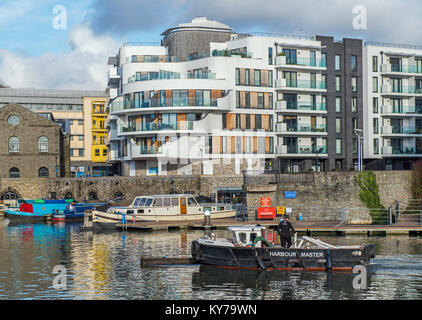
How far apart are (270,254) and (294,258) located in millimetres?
1333

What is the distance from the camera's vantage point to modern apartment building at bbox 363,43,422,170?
290 ft

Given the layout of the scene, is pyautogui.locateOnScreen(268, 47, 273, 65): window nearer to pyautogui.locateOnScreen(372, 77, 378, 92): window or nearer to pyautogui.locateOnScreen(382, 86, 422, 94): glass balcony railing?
pyautogui.locateOnScreen(372, 77, 378, 92): window

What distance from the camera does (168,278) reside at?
105ft

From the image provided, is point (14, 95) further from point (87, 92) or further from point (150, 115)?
point (150, 115)

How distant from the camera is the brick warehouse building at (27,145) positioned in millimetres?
84500

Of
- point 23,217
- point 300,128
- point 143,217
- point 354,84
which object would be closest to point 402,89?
point 354,84

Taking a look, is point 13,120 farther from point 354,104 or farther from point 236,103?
point 354,104

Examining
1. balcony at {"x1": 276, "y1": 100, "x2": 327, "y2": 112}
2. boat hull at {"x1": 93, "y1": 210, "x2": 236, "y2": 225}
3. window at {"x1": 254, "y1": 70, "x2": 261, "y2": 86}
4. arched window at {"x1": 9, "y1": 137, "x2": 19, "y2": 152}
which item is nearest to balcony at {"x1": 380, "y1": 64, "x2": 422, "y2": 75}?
balcony at {"x1": 276, "y1": 100, "x2": 327, "y2": 112}

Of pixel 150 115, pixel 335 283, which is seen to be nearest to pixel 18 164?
pixel 150 115

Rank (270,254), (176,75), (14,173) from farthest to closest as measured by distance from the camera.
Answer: (14,173), (176,75), (270,254)

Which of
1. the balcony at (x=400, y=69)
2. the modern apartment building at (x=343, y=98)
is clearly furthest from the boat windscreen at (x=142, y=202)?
the balcony at (x=400, y=69)

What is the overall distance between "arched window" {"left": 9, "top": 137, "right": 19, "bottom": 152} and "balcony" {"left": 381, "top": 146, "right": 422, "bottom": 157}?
52.7 metres

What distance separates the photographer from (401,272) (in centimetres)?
3262

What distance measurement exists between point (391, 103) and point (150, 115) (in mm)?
36560
